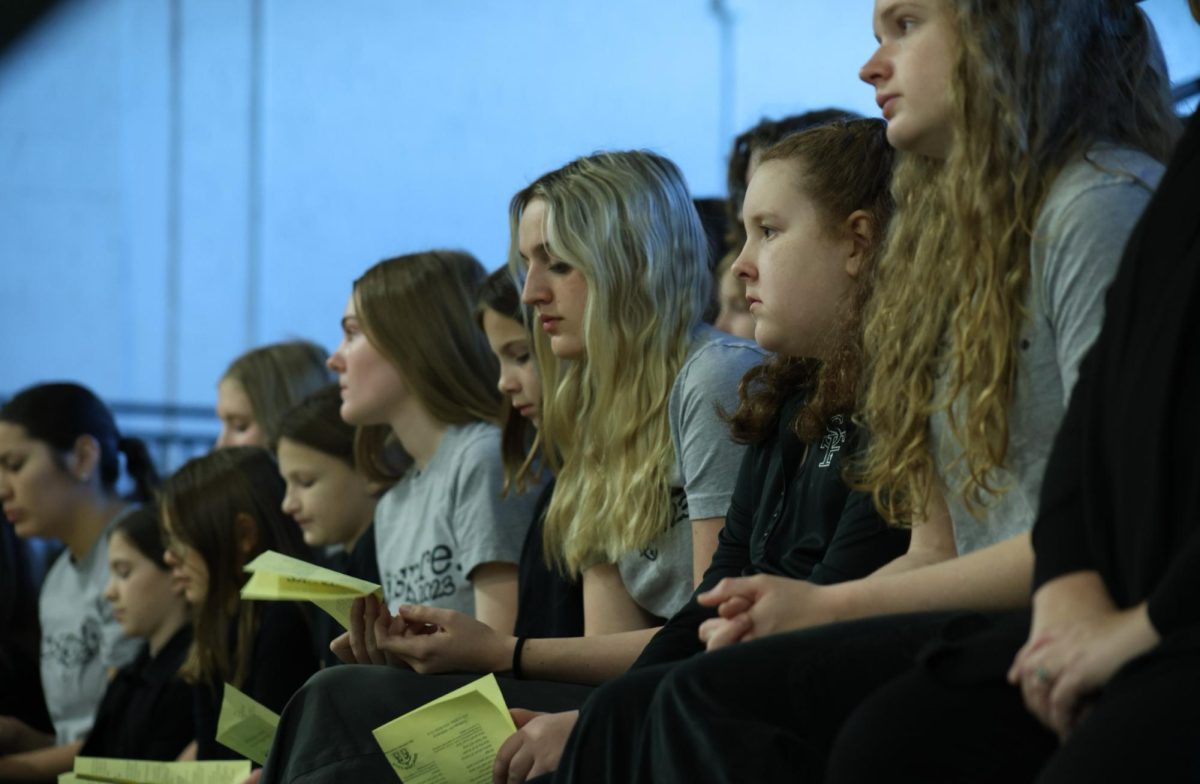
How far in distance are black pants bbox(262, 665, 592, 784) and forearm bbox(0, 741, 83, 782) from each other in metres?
1.53

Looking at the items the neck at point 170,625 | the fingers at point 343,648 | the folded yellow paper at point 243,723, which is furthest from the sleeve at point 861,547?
the neck at point 170,625

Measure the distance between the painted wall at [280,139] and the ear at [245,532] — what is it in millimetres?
2196

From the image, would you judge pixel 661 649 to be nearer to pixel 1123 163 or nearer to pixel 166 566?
pixel 1123 163

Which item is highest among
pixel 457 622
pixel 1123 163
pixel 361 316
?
pixel 1123 163

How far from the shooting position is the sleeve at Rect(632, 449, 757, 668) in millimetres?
1823

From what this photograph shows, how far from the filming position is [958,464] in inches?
59.0

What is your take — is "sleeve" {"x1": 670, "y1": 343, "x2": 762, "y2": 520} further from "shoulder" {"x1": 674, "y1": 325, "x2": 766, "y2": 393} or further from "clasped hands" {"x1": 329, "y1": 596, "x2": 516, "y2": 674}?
"clasped hands" {"x1": 329, "y1": 596, "x2": 516, "y2": 674}

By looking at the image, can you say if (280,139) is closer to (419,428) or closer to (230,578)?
(230,578)

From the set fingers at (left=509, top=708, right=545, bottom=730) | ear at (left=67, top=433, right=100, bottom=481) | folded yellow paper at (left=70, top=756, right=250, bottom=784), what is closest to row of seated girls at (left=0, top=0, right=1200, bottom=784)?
fingers at (left=509, top=708, right=545, bottom=730)

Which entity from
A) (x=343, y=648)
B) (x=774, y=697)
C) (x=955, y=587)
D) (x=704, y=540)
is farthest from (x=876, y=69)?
(x=343, y=648)

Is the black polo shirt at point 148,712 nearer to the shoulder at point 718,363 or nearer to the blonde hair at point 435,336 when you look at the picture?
the blonde hair at point 435,336

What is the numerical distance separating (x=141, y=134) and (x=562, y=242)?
386cm

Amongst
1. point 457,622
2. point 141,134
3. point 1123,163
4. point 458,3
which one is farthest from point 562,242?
point 141,134

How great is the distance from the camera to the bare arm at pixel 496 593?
2535 mm
